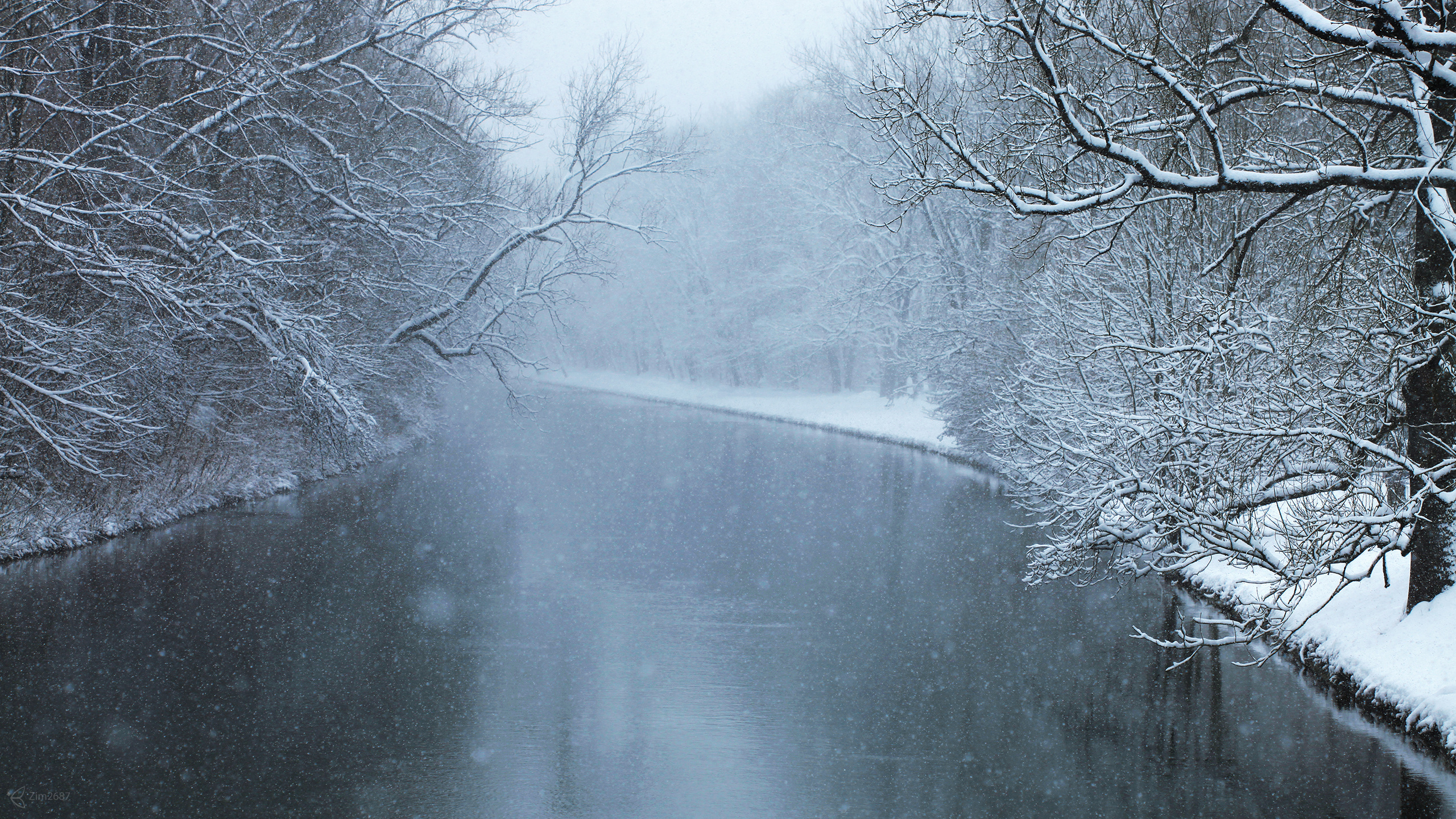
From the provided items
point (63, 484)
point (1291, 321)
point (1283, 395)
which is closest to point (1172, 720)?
point (1283, 395)

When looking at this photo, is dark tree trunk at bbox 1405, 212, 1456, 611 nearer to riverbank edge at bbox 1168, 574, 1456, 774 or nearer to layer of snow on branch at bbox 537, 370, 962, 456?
riverbank edge at bbox 1168, 574, 1456, 774

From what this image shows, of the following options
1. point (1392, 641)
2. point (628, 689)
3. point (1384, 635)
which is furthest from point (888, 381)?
point (628, 689)

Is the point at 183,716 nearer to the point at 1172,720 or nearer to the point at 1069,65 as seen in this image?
the point at 1172,720

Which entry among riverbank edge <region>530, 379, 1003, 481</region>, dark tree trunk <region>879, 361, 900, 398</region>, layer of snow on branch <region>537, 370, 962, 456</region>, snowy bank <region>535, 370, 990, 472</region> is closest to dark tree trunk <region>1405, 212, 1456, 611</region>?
riverbank edge <region>530, 379, 1003, 481</region>

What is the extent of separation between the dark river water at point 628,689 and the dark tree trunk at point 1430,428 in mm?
1376

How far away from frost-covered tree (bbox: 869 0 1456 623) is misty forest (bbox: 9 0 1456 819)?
76 mm

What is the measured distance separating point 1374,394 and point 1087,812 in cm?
406

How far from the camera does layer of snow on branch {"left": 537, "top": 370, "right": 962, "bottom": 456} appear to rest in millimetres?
33094

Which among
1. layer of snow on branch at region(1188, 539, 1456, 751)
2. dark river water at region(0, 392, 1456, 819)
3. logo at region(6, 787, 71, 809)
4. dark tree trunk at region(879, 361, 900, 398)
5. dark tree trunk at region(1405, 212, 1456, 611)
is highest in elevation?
dark tree trunk at region(879, 361, 900, 398)

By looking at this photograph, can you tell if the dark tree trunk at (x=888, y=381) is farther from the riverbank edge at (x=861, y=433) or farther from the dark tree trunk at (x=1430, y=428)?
the dark tree trunk at (x=1430, y=428)

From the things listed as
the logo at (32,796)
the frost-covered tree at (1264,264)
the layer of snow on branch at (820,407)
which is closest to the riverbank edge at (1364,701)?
the frost-covered tree at (1264,264)

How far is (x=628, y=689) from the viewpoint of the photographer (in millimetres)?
8961

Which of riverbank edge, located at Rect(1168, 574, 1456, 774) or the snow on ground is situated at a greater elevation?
the snow on ground

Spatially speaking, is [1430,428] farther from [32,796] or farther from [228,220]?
[228,220]
